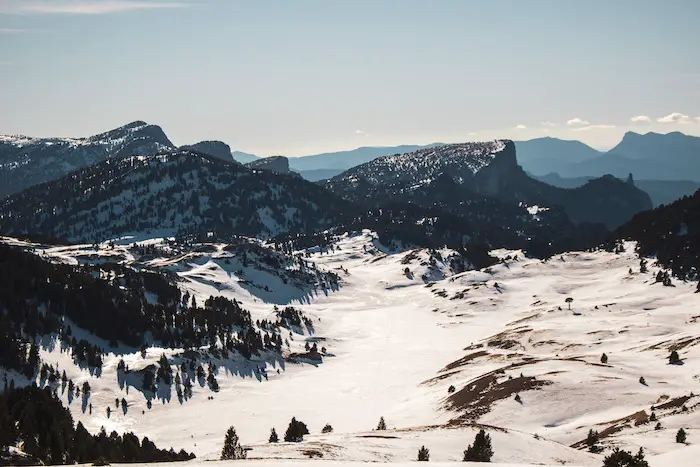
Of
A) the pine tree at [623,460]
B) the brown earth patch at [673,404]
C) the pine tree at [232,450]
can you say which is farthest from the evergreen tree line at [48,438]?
the brown earth patch at [673,404]

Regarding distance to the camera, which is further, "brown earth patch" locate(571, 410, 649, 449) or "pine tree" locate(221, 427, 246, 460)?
"brown earth patch" locate(571, 410, 649, 449)

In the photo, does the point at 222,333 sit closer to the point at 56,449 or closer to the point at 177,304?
the point at 177,304

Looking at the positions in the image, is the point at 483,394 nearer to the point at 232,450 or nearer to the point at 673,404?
the point at 673,404

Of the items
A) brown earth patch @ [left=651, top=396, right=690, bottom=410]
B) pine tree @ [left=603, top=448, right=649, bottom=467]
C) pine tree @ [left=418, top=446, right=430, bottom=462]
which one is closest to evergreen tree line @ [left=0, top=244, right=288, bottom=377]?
pine tree @ [left=418, top=446, right=430, bottom=462]

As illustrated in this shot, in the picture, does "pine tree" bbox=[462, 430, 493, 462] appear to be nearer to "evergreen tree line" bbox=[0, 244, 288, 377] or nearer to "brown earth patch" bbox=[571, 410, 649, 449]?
"brown earth patch" bbox=[571, 410, 649, 449]

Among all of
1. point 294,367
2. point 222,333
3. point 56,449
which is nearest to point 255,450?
point 56,449

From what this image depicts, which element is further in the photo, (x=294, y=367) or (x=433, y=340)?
(x=433, y=340)
